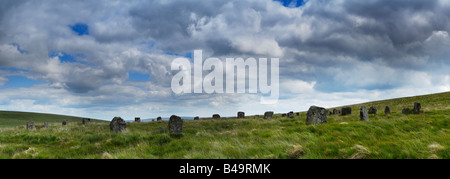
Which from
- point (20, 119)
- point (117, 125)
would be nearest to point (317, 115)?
point (117, 125)

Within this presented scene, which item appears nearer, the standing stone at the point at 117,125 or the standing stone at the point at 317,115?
the standing stone at the point at 317,115

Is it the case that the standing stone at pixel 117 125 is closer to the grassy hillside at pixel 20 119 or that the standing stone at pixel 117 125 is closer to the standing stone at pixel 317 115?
the standing stone at pixel 317 115

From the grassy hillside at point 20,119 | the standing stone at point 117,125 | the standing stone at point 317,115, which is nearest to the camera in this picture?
the standing stone at point 317,115

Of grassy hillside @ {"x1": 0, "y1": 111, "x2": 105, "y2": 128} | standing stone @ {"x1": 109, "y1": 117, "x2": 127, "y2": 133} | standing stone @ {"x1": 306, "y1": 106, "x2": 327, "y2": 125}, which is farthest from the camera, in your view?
grassy hillside @ {"x1": 0, "y1": 111, "x2": 105, "y2": 128}

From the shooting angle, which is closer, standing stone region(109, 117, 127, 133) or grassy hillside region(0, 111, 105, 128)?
standing stone region(109, 117, 127, 133)

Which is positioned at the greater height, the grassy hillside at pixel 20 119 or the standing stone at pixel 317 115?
the standing stone at pixel 317 115

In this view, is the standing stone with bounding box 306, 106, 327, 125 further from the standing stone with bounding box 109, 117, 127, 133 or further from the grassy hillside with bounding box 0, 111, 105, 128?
the grassy hillside with bounding box 0, 111, 105, 128

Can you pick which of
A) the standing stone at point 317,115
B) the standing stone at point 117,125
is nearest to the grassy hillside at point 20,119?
the standing stone at point 117,125

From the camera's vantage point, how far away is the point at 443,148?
629 cm

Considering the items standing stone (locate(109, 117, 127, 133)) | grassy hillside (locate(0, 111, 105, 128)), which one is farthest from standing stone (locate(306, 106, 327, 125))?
grassy hillside (locate(0, 111, 105, 128))
